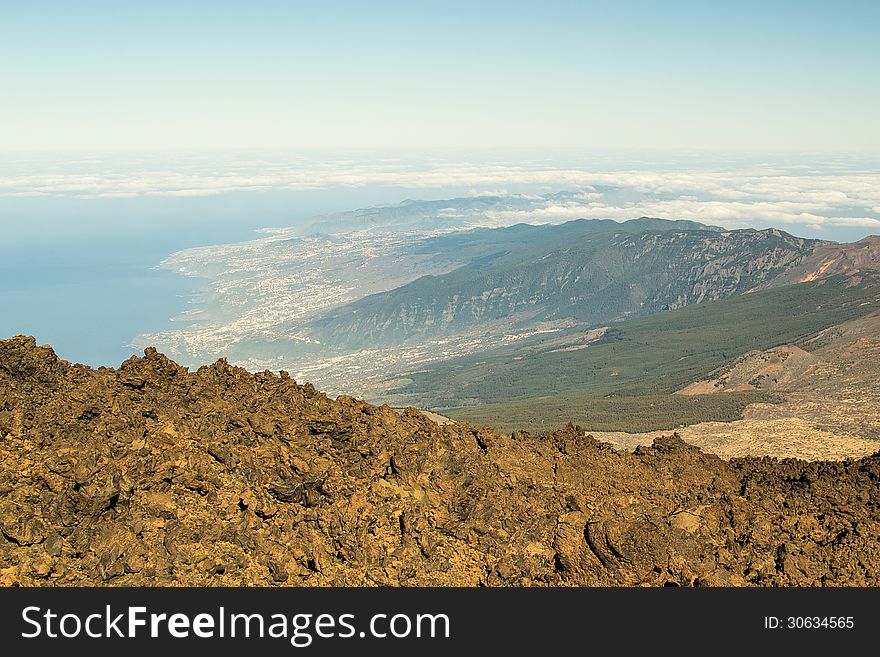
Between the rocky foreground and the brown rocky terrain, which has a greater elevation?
the rocky foreground

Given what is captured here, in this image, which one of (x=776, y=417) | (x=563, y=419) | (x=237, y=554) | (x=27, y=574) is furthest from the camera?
(x=563, y=419)

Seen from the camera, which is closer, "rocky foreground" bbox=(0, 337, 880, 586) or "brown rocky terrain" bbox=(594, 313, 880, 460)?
"rocky foreground" bbox=(0, 337, 880, 586)

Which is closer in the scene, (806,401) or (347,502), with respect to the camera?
(347,502)

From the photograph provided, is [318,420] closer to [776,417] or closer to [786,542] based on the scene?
[786,542]

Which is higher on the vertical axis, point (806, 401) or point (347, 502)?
point (347, 502)

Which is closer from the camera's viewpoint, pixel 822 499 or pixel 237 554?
pixel 237 554

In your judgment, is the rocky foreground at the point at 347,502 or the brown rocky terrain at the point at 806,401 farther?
the brown rocky terrain at the point at 806,401

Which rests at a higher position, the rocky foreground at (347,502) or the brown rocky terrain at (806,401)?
the rocky foreground at (347,502)

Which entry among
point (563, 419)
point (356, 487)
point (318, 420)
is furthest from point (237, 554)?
point (563, 419)
